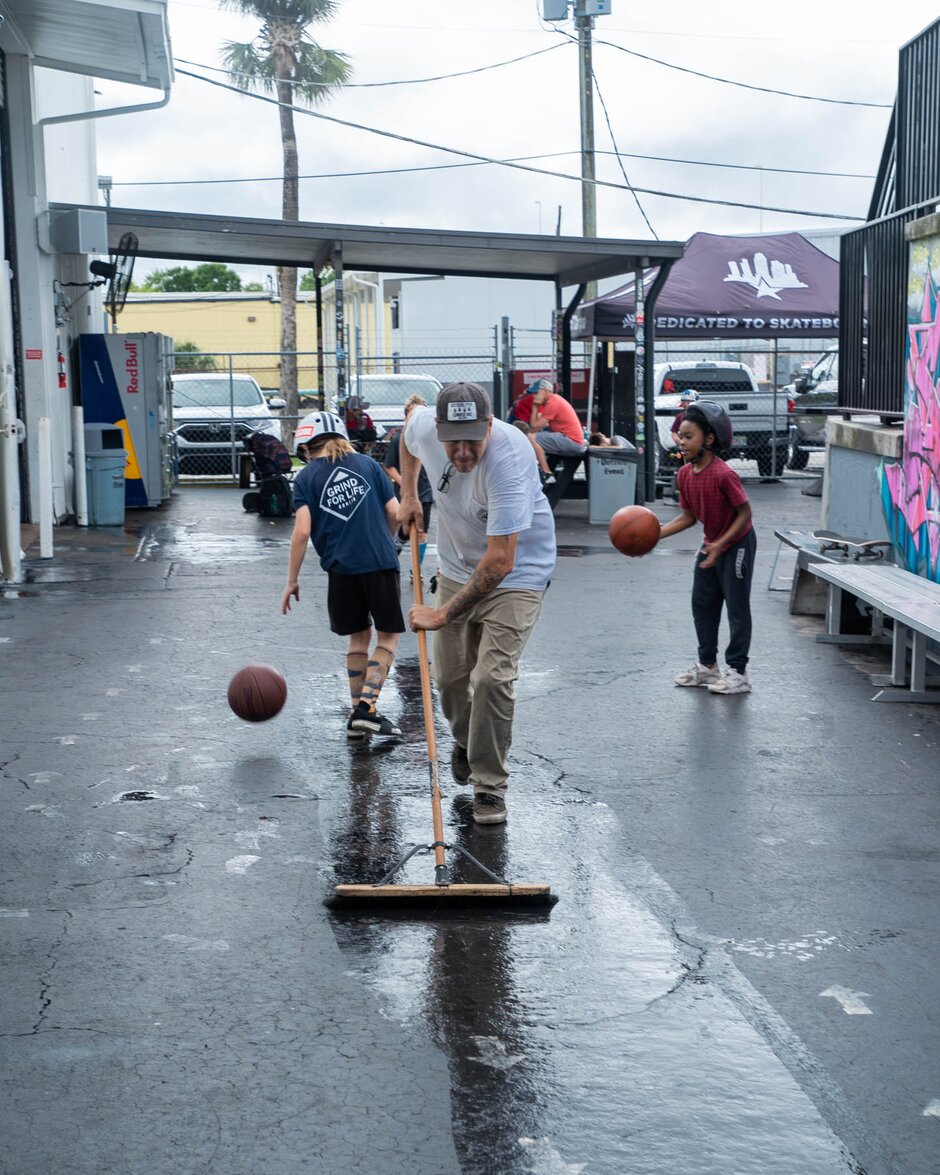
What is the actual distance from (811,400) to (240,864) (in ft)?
73.4

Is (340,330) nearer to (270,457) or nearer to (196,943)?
(270,457)

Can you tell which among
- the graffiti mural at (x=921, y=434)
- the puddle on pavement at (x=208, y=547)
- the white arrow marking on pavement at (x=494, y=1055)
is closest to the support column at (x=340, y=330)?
the puddle on pavement at (x=208, y=547)

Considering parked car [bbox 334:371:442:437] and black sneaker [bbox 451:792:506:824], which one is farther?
parked car [bbox 334:371:442:437]

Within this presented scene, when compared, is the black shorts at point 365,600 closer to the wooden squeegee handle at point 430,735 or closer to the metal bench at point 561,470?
the wooden squeegee handle at point 430,735

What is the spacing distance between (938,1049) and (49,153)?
18.6 meters

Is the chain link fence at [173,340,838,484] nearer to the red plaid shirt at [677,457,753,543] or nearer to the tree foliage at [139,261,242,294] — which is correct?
the red plaid shirt at [677,457,753,543]

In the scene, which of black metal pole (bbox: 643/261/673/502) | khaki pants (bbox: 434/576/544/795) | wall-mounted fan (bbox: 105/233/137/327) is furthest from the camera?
black metal pole (bbox: 643/261/673/502)

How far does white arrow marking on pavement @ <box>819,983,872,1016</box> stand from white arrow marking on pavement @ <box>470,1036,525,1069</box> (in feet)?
3.44

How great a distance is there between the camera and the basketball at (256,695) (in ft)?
25.1

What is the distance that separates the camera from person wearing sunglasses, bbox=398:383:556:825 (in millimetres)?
5898

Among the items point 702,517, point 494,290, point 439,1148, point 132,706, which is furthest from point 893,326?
point 494,290

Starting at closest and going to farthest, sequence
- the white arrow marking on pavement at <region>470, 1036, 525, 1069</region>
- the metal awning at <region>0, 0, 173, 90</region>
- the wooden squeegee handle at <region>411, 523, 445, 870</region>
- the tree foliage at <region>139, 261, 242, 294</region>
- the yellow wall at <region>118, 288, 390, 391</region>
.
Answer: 1. the white arrow marking on pavement at <region>470, 1036, 525, 1069</region>
2. the wooden squeegee handle at <region>411, 523, 445, 870</region>
3. the metal awning at <region>0, 0, 173, 90</region>
4. the yellow wall at <region>118, 288, 390, 391</region>
5. the tree foliage at <region>139, 261, 242, 294</region>

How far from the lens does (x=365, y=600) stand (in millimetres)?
7906

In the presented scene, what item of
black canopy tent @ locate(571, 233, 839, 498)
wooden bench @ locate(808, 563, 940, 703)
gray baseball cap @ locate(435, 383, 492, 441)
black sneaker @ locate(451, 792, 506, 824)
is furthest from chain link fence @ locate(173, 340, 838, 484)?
gray baseball cap @ locate(435, 383, 492, 441)
